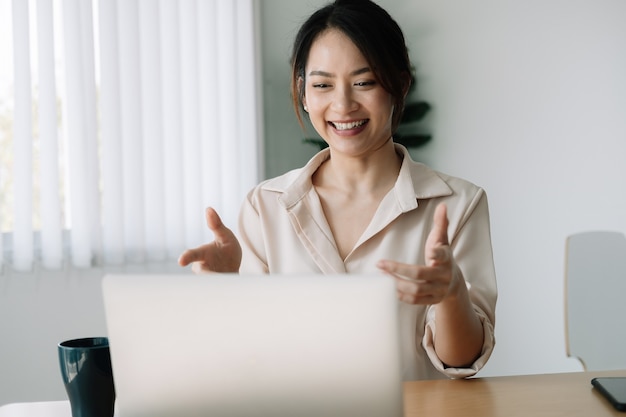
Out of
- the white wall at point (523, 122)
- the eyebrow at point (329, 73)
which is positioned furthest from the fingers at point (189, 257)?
the white wall at point (523, 122)

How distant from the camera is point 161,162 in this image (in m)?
3.30

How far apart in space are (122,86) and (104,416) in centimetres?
244

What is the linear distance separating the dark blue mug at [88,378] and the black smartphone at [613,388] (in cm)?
73

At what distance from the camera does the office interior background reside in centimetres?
313

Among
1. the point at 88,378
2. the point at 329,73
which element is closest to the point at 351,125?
the point at 329,73

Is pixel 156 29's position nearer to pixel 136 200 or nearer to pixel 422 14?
pixel 136 200

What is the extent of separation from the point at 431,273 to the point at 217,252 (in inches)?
17.3

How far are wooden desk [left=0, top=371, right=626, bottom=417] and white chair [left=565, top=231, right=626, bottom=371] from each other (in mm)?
1302

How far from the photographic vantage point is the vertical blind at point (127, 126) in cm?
305

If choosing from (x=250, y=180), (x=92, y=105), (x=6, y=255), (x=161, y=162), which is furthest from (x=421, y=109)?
(x=6, y=255)

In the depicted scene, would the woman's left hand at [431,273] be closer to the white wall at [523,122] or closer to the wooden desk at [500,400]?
the wooden desk at [500,400]

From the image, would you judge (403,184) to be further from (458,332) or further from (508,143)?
Answer: (508,143)

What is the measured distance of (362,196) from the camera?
172 cm

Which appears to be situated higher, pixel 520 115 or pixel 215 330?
pixel 520 115
